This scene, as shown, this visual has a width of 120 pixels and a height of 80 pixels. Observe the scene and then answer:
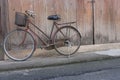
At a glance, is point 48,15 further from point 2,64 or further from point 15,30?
point 2,64

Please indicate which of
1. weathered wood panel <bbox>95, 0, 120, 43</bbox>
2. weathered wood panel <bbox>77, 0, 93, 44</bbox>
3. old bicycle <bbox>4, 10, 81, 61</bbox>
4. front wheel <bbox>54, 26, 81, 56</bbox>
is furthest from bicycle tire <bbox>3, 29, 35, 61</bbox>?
weathered wood panel <bbox>95, 0, 120, 43</bbox>

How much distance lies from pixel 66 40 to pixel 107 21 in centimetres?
179

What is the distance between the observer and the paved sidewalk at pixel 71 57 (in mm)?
8898

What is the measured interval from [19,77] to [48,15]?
100 inches

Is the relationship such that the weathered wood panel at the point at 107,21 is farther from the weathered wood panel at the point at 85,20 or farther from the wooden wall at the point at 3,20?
the wooden wall at the point at 3,20

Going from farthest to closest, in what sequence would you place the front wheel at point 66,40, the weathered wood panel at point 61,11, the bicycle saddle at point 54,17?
the front wheel at point 66,40 → the weathered wood panel at point 61,11 → the bicycle saddle at point 54,17

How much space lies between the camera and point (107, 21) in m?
11.0

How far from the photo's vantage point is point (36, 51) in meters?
9.93

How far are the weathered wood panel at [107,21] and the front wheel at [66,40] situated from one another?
1003 millimetres

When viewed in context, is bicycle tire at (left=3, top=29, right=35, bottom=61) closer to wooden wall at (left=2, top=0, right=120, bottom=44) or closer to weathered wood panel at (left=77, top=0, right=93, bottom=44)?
wooden wall at (left=2, top=0, right=120, bottom=44)

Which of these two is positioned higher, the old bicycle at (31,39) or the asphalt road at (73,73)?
the old bicycle at (31,39)

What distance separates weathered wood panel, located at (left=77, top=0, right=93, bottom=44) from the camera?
10.5 m

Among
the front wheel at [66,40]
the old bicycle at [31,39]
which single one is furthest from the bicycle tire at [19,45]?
the front wheel at [66,40]

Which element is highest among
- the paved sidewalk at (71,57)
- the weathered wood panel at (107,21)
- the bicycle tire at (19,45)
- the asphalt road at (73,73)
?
the weathered wood panel at (107,21)
